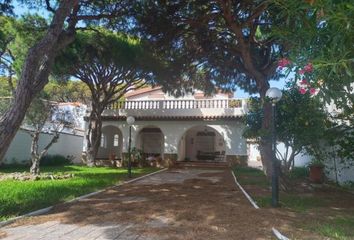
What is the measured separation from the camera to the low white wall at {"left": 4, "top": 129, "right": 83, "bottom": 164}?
819 inches

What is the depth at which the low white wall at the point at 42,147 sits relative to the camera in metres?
20.8

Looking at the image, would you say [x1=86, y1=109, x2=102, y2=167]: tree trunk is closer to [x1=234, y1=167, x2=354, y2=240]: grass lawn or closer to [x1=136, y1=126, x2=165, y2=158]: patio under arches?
[x1=136, y1=126, x2=165, y2=158]: patio under arches

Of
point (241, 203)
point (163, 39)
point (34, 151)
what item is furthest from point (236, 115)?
point (241, 203)

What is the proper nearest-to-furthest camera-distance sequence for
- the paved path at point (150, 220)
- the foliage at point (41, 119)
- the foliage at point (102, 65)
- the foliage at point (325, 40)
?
1. the foliage at point (325, 40)
2. the paved path at point (150, 220)
3. the foliage at point (41, 119)
4. the foliage at point (102, 65)

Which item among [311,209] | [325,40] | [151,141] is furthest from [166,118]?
[325,40]

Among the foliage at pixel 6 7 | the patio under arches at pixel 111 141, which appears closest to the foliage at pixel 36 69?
the foliage at pixel 6 7

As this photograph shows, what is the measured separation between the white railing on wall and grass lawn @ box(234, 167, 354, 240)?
36.4 ft

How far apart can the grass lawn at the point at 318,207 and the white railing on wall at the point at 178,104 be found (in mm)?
11107

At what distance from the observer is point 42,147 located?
23484mm

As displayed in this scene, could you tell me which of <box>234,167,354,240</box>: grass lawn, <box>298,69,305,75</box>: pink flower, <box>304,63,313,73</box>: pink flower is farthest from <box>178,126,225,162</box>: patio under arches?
<box>304,63,313,73</box>: pink flower

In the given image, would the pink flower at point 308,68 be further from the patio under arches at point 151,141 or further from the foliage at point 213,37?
the patio under arches at point 151,141

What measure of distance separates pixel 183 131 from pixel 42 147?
8.63 metres

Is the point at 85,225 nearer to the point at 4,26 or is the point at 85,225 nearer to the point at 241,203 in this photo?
the point at 241,203

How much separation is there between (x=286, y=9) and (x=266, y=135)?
7652 millimetres
